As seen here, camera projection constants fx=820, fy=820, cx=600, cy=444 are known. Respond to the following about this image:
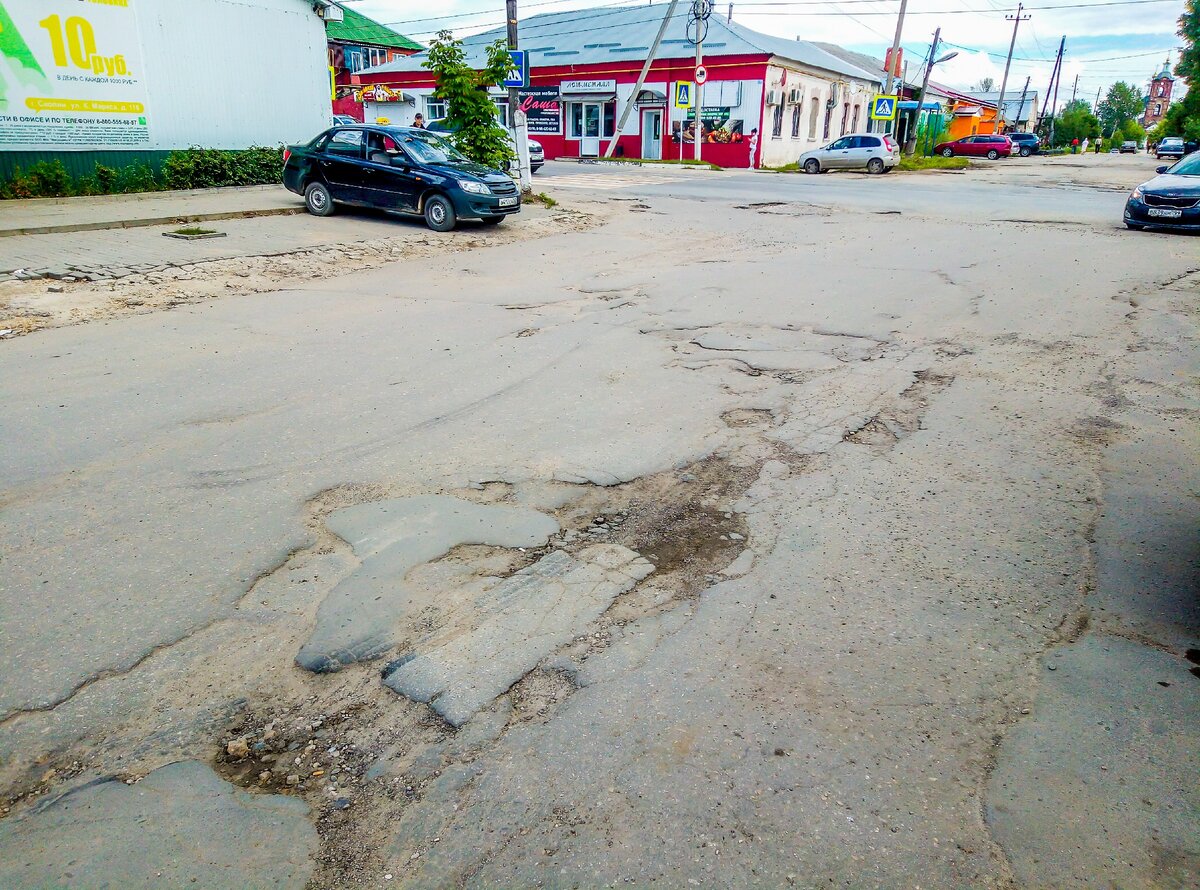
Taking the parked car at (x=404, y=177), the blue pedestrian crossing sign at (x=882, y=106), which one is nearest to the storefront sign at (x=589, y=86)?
the blue pedestrian crossing sign at (x=882, y=106)

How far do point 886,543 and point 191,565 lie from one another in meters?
3.37

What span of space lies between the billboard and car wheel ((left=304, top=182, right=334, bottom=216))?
551 cm

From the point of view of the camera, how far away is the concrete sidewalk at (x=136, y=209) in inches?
504

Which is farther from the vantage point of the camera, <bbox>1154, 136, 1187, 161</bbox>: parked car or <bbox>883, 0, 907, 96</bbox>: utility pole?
<bbox>1154, 136, 1187, 161</bbox>: parked car

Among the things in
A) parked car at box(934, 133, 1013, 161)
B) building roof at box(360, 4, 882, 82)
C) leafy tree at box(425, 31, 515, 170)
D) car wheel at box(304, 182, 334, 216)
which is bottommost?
car wheel at box(304, 182, 334, 216)

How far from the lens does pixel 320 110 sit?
71.2 feet

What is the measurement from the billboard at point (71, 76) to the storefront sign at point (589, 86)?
88.4ft

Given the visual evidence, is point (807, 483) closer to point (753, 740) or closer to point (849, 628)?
point (849, 628)

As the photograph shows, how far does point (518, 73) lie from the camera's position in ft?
56.9

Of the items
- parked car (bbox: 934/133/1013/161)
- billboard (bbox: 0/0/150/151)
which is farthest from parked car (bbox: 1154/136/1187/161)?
billboard (bbox: 0/0/150/151)

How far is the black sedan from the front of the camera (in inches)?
574

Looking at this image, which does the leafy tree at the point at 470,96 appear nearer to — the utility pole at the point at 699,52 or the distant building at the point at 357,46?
the utility pole at the point at 699,52

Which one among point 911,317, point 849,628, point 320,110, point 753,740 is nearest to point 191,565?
point 753,740

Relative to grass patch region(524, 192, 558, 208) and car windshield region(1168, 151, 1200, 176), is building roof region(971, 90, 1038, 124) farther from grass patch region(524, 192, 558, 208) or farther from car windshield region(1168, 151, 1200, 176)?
grass patch region(524, 192, 558, 208)
